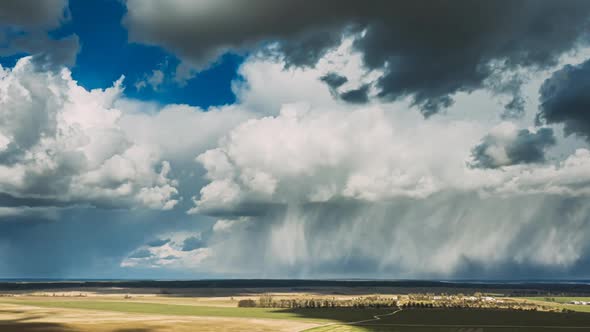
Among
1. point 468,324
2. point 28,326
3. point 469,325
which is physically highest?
point 28,326

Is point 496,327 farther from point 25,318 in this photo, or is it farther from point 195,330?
point 25,318

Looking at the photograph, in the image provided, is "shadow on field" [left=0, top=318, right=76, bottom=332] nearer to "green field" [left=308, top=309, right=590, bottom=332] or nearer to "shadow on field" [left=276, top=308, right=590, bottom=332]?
"green field" [left=308, top=309, right=590, bottom=332]

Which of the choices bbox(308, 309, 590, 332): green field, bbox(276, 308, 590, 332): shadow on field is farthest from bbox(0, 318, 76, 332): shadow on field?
bbox(276, 308, 590, 332): shadow on field

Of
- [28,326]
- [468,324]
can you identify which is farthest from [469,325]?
[28,326]

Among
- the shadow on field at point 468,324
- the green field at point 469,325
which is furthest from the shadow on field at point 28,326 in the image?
the shadow on field at point 468,324

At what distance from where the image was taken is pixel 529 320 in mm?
190250

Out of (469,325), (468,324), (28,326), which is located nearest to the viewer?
(28,326)

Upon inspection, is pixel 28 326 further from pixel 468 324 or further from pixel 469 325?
pixel 468 324

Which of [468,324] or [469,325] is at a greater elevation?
[469,325]

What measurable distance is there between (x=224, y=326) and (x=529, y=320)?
109277mm

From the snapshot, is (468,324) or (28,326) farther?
(468,324)

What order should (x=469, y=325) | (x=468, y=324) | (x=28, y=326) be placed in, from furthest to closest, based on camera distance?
(x=468, y=324), (x=469, y=325), (x=28, y=326)

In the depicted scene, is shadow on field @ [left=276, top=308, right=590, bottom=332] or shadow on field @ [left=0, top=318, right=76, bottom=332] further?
shadow on field @ [left=276, top=308, right=590, bottom=332]

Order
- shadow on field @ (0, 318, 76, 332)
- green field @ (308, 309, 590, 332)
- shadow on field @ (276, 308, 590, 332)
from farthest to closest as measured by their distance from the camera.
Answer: shadow on field @ (276, 308, 590, 332) → green field @ (308, 309, 590, 332) → shadow on field @ (0, 318, 76, 332)
